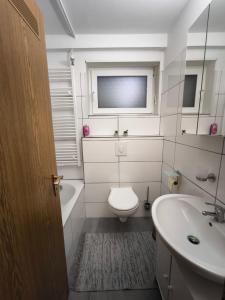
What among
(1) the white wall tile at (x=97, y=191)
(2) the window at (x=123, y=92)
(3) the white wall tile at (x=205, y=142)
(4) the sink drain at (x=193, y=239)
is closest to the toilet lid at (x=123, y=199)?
(1) the white wall tile at (x=97, y=191)

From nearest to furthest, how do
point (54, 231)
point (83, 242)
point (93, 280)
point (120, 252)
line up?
point (54, 231) → point (93, 280) → point (120, 252) → point (83, 242)

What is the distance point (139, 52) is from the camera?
1846 millimetres

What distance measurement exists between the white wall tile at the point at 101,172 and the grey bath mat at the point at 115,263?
681 mm

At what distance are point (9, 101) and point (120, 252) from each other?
1700 mm

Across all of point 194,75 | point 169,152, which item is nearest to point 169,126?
point 169,152

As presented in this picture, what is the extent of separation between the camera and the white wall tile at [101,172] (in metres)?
1.98

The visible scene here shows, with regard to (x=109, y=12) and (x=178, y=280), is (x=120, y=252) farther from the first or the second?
(x=109, y=12)

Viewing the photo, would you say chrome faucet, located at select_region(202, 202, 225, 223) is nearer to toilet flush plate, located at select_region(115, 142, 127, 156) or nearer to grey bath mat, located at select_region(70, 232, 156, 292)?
grey bath mat, located at select_region(70, 232, 156, 292)

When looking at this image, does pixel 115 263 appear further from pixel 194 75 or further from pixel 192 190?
pixel 194 75


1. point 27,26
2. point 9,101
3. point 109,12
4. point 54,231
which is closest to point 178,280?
point 54,231

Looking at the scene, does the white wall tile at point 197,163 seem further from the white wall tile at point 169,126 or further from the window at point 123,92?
the window at point 123,92

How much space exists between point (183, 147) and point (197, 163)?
260 millimetres

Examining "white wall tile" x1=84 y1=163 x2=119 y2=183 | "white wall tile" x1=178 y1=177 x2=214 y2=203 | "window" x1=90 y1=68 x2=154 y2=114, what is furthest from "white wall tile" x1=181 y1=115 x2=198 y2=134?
"white wall tile" x1=84 y1=163 x2=119 y2=183

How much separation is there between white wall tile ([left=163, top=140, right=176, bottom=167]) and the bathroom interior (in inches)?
0.5
